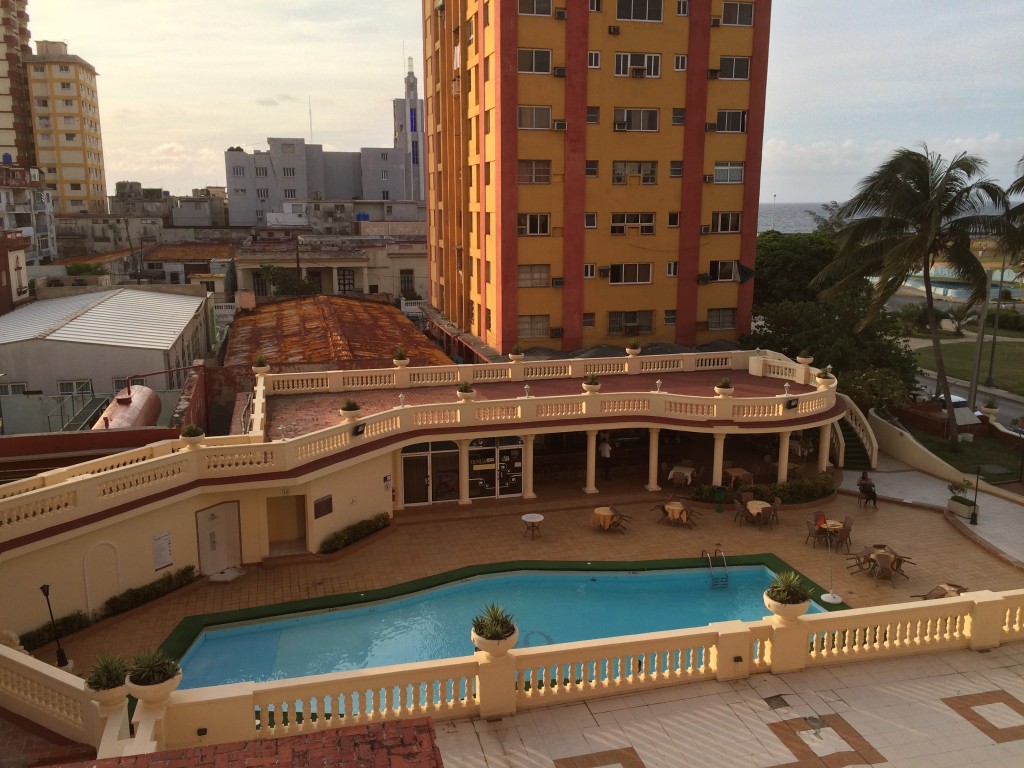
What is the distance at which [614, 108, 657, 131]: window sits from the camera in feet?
133

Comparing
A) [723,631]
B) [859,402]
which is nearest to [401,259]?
[859,402]

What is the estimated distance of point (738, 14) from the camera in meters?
41.5

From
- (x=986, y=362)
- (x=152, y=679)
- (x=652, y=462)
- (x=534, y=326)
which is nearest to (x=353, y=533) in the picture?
(x=652, y=462)

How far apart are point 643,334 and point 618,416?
14.1 metres

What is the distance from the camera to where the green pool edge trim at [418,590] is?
832 inches

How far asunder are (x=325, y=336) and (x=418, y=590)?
2364cm

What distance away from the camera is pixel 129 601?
2194 cm

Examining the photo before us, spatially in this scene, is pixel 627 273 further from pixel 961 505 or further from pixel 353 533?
pixel 353 533

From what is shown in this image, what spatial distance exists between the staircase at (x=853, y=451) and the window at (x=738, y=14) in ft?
69.4

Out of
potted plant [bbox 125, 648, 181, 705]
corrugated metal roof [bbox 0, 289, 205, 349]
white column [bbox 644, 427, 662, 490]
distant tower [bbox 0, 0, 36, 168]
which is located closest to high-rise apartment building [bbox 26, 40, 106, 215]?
distant tower [bbox 0, 0, 36, 168]

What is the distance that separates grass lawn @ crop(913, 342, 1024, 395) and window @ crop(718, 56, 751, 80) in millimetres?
29120

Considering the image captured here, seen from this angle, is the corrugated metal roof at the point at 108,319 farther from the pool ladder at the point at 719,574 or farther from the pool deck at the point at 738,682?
the pool ladder at the point at 719,574

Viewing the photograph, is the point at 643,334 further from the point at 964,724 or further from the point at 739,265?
the point at 964,724

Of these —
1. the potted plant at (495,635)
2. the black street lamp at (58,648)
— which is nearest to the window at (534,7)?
the black street lamp at (58,648)
